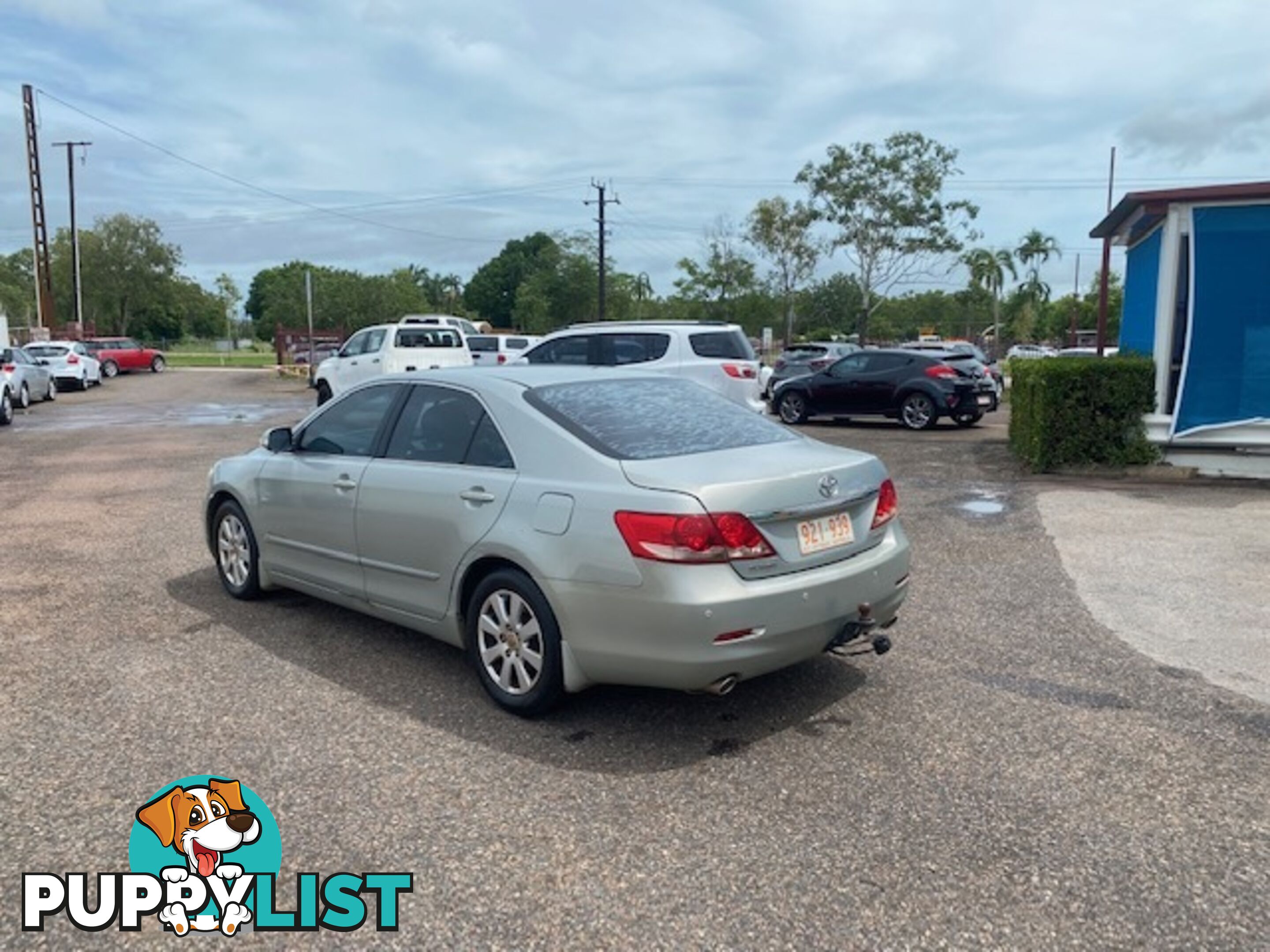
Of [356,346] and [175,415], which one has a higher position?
[356,346]

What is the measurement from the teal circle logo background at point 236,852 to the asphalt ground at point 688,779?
0.05m

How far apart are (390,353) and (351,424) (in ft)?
45.4

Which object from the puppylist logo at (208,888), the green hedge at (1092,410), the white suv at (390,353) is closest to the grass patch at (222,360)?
the white suv at (390,353)

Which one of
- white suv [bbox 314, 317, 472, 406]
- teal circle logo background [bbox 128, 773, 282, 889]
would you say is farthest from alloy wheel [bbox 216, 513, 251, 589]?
white suv [bbox 314, 317, 472, 406]

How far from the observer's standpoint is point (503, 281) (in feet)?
316

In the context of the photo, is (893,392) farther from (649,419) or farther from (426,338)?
(649,419)

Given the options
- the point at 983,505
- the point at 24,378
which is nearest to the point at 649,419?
the point at 983,505

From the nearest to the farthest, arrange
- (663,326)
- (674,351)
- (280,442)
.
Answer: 1. (280,442)
2. (674,351)
3. (663,326)

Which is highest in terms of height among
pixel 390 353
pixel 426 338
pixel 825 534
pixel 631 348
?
pixel 426 338

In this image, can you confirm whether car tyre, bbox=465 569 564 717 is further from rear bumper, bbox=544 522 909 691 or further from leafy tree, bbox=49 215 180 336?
leafy tree, bbox=49 215 180 336

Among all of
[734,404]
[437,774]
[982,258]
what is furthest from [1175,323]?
[982,258]

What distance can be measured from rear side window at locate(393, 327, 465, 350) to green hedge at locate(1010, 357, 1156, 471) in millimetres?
12122

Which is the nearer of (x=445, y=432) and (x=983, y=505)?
(x=445, y=432)

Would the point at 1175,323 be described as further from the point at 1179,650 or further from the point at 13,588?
the point at 13,588
